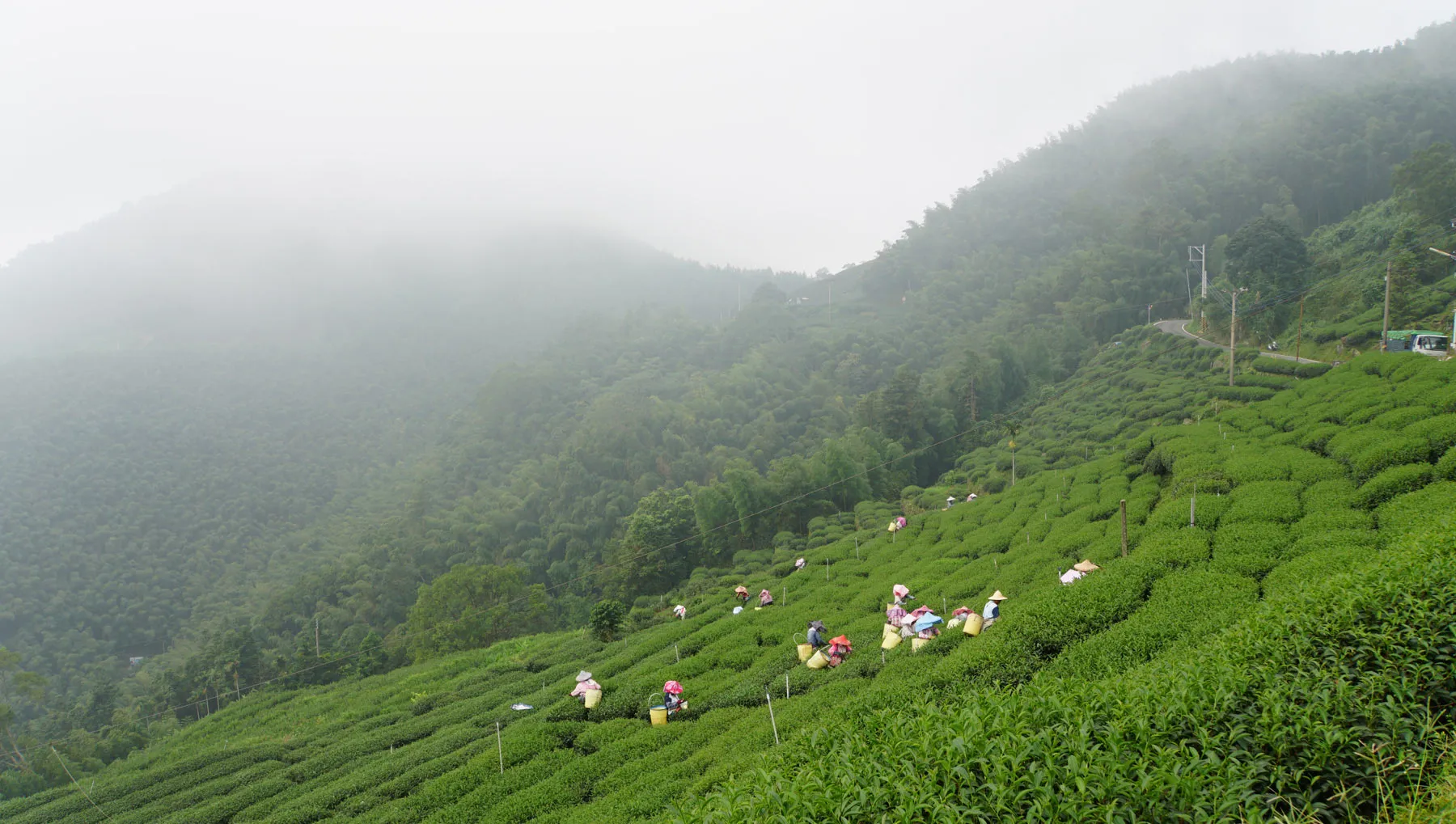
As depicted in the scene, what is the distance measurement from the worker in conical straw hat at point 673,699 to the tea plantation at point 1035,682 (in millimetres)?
469

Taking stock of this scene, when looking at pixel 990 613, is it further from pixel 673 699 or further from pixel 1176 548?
pixel 673 699

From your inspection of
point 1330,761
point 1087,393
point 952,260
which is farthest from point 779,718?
point 952,260

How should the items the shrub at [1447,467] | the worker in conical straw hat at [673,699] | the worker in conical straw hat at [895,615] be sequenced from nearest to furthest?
the shrub at [1447,467] → the worker in conical straw hat at [895,615] → the worker in conical straw hat at [673,699]

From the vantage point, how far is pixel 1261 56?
5182 inches

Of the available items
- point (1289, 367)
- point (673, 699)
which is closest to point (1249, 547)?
point (673, 699)

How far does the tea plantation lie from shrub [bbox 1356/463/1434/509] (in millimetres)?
55

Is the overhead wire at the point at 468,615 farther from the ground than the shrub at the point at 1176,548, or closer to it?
closer to it

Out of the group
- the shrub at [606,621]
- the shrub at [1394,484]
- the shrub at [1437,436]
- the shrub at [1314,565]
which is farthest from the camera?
the shrub at [606,621]

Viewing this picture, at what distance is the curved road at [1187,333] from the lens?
34375mm

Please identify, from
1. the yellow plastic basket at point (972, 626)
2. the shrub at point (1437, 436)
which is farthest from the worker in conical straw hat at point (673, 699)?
the shrub at point (1437, 436)

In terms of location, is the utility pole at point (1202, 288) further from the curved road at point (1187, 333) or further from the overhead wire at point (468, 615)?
the overhead wire at point (468, 615)

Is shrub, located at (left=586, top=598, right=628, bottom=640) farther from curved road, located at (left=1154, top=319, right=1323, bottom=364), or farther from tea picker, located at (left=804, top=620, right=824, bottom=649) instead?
curved road, located at (left=1154, top=319, right=1323, bottom=364)

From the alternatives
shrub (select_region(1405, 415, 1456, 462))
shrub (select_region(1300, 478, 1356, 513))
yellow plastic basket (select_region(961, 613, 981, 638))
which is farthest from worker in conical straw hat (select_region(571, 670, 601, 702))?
shrub (select_region(1405, 415, 1456, 462))

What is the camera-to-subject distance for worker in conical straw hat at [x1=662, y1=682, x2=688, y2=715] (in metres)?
16.5
